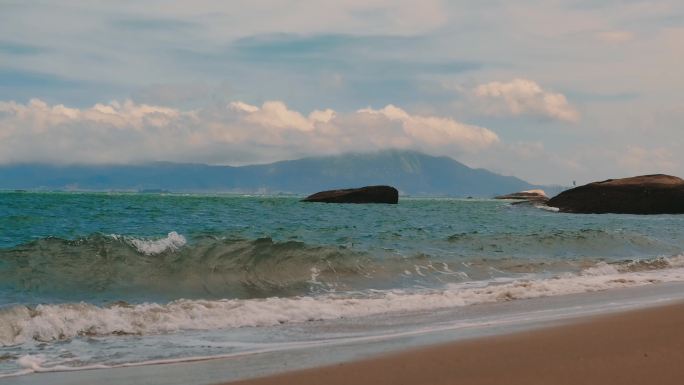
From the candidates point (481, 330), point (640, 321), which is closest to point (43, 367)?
point (481, 330)

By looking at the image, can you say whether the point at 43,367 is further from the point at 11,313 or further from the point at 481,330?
the point at 481,330

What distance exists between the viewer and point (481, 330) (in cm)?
940

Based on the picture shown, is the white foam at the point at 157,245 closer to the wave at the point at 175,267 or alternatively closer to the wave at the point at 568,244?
the wave at the point at 175,267

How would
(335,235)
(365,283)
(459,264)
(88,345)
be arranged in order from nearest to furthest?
(88,345) < (365,283) < (459,264) < (335,235)

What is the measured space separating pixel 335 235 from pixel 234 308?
16506 millimetres

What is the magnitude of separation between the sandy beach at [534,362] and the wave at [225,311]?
159 inches

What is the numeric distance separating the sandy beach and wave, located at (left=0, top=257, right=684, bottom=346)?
403cm

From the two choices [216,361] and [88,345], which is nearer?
[216,361]

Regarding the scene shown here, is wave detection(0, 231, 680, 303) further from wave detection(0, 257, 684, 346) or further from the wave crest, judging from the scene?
the wave crest

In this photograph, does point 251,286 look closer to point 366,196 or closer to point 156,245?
point 156,245

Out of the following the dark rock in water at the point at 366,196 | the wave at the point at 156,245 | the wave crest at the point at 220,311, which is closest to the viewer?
the wave crest at the point at 220,311

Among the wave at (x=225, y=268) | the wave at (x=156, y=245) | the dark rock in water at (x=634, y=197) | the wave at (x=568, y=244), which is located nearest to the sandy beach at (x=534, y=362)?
the wave at (x=225, y=268)

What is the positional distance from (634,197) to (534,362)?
2345 inches

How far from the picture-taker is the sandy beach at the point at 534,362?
20.6 feet
